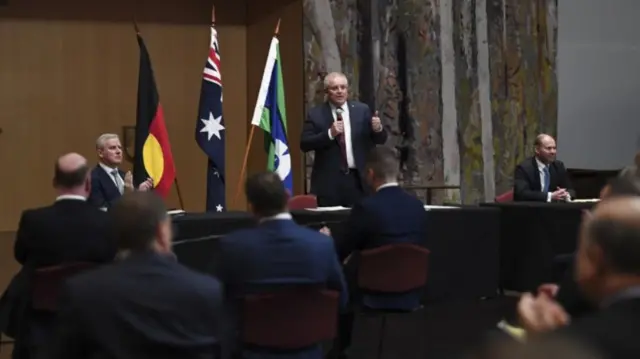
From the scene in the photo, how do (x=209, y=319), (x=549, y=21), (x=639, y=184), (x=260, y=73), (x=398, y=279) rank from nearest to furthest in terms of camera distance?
(x=209, y=319)
(x=639, y=184)
(x=398, y=279)
(x=260, y=73)
(x=549, y=21)

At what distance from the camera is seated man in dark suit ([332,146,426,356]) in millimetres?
5270

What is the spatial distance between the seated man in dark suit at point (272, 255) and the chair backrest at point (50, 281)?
2.82 ft

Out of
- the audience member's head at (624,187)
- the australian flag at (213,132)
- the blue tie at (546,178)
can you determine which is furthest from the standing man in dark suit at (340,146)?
the audience member's head at (624,187)

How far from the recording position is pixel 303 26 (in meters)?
9.74

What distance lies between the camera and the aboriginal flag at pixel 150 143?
23.4ft

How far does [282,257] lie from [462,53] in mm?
7231

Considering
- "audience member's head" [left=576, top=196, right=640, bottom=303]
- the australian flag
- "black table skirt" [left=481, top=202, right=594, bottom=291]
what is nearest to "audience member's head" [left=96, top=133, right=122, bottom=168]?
the australian flag

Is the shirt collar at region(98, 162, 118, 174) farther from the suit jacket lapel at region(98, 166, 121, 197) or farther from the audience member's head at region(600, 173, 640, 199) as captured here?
the audience member's head at region(600, 173, 640, 199)

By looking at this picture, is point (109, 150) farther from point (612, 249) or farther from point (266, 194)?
point (612, 249)

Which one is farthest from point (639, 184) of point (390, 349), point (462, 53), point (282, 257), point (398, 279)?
point (462, 53)

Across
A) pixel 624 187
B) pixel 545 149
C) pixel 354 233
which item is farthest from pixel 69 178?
Answer: pixel 545 149

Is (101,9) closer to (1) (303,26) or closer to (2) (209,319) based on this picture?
(1) (303,26)

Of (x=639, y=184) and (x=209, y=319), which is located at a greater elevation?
(x=639, y=184)

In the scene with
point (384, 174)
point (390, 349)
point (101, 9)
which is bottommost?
point (390, 349)
